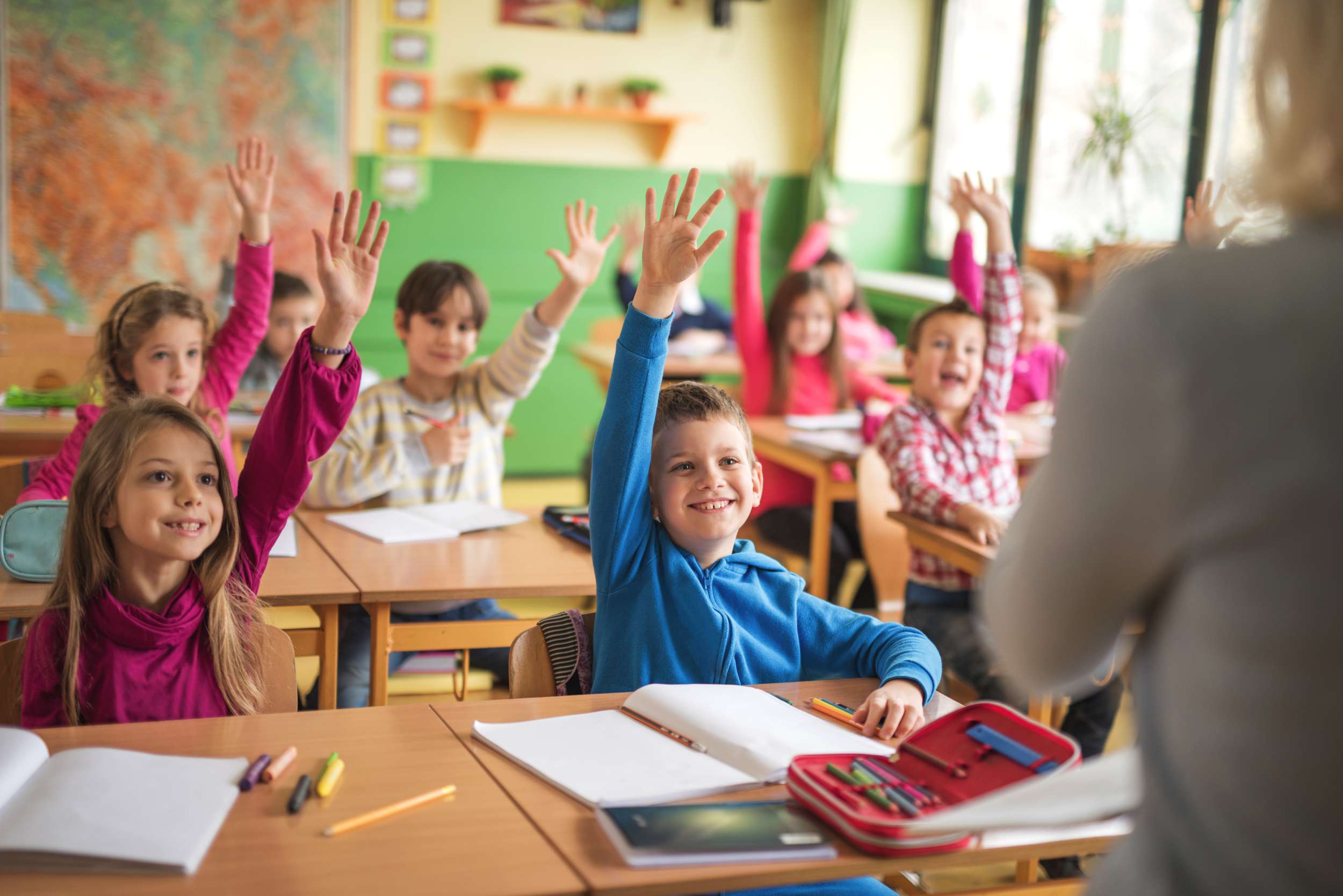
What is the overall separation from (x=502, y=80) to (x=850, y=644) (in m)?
4.85

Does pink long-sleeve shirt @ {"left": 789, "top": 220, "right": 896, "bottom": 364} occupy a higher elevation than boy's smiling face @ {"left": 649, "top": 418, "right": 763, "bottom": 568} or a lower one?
higher

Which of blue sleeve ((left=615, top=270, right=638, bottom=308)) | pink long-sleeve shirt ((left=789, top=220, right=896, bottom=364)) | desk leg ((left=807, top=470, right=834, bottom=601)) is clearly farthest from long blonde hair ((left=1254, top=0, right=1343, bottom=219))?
blue sleeve ((left=615, top=270, right=638, bottom=308))

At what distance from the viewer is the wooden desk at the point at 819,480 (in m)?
3.48

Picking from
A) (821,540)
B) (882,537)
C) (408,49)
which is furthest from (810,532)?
(408,49)

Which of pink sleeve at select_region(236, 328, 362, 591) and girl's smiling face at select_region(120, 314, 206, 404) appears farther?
girl's smiling face at select_region(120, 314, 206, 404)

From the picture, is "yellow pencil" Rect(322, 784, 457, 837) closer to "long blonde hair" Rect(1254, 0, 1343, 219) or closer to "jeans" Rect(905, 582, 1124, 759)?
"long blonde hair" Rect(1254, 0, 1343, 219)

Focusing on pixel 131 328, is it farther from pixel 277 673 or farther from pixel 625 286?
pixel 625 286

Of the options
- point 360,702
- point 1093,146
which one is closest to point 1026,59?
point 1093,146

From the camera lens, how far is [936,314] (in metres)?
3.07

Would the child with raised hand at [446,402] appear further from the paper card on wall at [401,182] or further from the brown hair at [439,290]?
the paper card on wall at [401,182]

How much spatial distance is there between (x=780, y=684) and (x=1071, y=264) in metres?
4.05

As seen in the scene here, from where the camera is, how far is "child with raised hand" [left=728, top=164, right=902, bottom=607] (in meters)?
3.94

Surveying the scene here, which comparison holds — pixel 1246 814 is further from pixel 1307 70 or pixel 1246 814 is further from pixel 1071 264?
pixel 1071 264

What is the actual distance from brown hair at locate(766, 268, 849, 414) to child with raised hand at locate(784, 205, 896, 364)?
0.48 m
